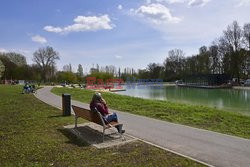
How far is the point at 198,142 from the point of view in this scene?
6.13 m

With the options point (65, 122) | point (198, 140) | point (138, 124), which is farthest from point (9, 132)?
point (198, 140)

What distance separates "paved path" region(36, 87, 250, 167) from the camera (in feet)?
16.1

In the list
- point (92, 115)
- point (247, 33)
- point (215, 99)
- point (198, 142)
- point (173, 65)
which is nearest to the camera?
point (198, 142)

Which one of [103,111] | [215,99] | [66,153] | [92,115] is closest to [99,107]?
[103,111]

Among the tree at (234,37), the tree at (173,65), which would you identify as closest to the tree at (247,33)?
the tree at (234,37)

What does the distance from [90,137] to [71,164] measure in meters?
2.11

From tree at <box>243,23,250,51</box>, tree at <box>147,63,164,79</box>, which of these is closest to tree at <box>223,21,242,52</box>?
tree at <box>243,23,250,51</box>

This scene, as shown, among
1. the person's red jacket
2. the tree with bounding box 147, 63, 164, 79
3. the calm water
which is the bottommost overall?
the calm water

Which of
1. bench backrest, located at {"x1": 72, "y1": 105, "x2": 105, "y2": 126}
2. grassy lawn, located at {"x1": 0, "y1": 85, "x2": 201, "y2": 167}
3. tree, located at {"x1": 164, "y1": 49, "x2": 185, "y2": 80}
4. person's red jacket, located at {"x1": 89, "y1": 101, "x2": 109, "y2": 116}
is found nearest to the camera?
grassy lawn, located at {"x1": 0, "y1": 85, "x2": 201, "y2": 167}

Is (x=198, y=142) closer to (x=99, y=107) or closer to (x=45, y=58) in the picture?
(x=99, y=107)

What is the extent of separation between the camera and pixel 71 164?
4.50 metres

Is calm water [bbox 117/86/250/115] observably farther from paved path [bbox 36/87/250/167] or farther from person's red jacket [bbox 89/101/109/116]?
person's red jacket [bbox 89/101/109/116]

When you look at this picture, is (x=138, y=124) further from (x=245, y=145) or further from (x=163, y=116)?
(x=245, y=145)

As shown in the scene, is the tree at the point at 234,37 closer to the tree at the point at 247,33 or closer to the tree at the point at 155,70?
the tree at the point at 247,33
